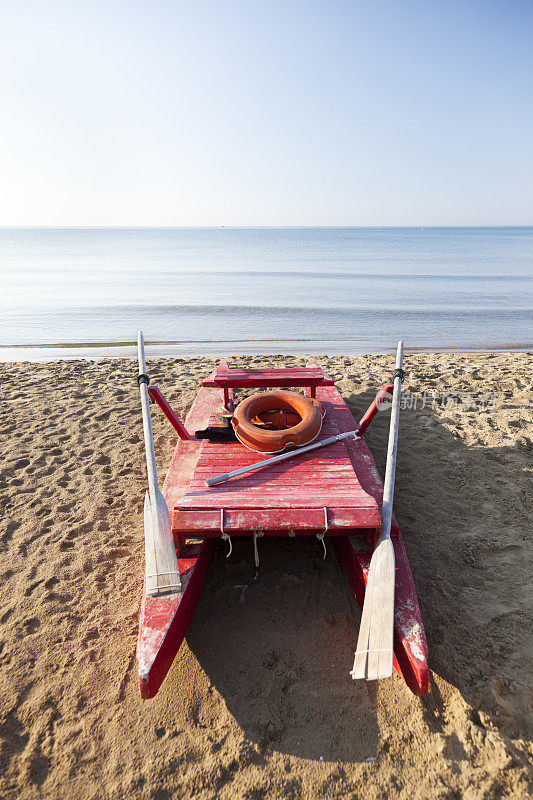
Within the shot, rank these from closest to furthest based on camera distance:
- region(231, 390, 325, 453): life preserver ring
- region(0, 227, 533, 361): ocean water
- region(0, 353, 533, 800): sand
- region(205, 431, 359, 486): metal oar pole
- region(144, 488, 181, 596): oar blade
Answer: region(0, 353, 533, 800): sand → region(144, 488, 181, 596): oar blade → region(205, 431, 359, 486): metal oar pole → region(231, 390, 325, 453): life preserver ring → region(0, 227, 533, 361): ocean water

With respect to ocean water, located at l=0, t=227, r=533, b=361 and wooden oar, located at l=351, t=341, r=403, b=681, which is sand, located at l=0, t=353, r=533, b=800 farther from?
ocean water, located at l=0, t=227, r=533, b=361

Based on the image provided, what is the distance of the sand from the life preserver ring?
91 centimetres

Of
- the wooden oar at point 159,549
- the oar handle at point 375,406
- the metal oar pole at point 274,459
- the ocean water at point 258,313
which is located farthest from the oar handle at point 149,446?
the ocean water at point 258,313

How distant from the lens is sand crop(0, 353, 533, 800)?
7.89 feet

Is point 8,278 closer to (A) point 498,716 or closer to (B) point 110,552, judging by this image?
(B) point 110,552

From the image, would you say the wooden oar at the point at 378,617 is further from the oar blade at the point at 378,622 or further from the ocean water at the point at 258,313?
the ocean water at the point at 258,313

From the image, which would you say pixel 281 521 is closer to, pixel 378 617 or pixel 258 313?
pixel 378 617

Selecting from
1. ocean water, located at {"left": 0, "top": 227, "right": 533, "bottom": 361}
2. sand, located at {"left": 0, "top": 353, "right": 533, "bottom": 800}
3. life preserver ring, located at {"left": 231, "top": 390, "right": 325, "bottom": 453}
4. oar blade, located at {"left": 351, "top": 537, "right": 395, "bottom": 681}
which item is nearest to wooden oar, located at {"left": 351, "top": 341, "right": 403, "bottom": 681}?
oar blade, located at {"left": 351, "top": 537, "right": 395, "bottom": 681}

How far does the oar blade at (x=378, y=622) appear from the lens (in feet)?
8.28

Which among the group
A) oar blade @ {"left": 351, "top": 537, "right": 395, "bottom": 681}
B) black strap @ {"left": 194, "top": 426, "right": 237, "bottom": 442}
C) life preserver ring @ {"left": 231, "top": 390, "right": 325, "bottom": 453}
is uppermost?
life preserver ring @ {"left": 231, "top": 390, "right": 325, "bottom": 453}

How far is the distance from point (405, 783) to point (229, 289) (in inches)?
875

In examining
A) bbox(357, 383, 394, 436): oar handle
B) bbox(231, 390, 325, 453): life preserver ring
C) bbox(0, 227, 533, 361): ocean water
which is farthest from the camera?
bbox(0, 227, 533, 361): ocean water

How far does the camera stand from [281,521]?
2.96 metres

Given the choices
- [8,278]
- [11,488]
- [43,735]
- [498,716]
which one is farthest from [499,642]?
[8,278]
